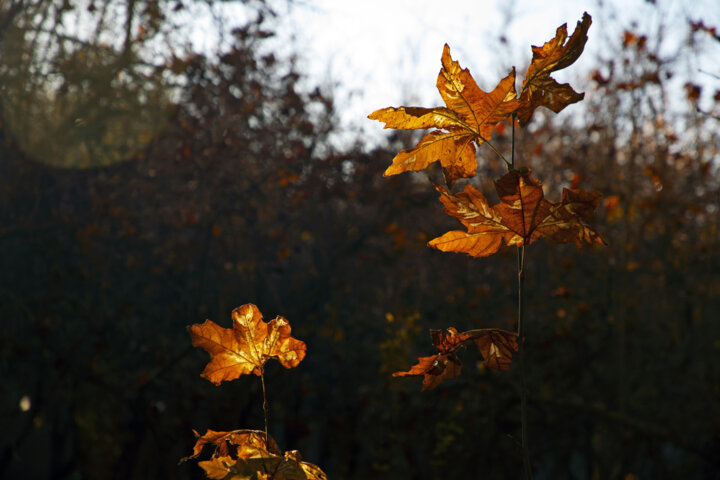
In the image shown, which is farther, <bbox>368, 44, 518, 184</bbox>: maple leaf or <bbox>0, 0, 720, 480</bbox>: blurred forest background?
<bbox>0, 0, 720, 480</bbox>: blurred forest background

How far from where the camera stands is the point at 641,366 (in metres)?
5.20

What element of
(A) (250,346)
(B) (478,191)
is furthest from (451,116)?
(A) (250,346)

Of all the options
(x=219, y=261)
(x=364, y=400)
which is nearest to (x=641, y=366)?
(x=364, y=400)

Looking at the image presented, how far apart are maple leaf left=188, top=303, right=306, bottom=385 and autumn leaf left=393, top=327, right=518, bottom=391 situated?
0.66ft

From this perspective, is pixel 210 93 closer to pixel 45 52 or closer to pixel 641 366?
pixel 45 52

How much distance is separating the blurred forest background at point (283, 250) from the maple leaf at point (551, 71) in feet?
10.5

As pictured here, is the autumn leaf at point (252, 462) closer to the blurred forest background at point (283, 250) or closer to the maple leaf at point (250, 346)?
the maple leaf at point (250, 346)

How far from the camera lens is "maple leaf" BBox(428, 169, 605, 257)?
761 mm

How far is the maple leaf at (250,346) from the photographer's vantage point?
2.94 feet

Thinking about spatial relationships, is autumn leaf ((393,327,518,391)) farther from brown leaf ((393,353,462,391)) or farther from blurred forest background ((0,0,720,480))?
blurred forest background ((0,0,720,480))

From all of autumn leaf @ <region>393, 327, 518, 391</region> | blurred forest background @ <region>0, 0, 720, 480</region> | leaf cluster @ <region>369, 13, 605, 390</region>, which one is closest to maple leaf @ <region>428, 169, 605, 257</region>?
leaf cluster @ <region>369, 13, 605, 390</region>

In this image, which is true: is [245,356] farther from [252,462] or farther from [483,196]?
[483,196]

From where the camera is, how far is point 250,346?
0.91 metres

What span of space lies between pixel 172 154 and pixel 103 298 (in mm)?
1295
